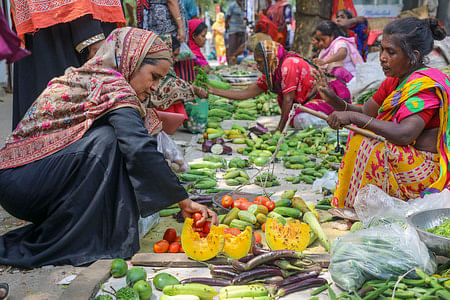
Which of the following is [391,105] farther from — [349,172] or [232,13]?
[232,13]

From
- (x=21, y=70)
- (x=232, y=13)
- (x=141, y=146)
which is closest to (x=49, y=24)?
(x=21, y=70)

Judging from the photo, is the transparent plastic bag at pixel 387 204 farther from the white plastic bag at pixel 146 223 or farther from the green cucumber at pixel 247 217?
the white plastic bag at pixel 146 223

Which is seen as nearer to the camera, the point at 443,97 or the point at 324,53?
the point at 443,97

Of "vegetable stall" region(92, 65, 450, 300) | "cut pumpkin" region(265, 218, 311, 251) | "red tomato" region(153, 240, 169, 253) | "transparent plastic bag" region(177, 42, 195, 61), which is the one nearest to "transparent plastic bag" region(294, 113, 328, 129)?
"transparent plastic bag" region(177, 42, 195, 61)

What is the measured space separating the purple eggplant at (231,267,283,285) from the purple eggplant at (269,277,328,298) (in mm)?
106

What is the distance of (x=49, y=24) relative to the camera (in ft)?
11.6

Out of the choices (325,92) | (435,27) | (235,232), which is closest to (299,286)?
(235,232)

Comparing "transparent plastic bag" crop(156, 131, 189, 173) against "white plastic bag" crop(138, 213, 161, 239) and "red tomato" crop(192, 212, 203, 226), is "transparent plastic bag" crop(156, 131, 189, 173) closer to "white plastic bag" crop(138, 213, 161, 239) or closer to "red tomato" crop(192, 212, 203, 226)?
"white plastic bag" crop(138, 213, 161, 239)

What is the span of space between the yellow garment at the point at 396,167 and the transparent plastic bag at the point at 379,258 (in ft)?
2.59

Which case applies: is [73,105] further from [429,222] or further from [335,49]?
[335,49]

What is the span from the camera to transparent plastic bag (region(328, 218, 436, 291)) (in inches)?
88.2

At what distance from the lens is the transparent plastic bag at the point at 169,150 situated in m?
3.97

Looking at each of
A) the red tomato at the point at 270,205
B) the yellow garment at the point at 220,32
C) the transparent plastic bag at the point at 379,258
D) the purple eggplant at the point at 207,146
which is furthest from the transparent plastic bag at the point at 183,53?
the yellow garment at the point at 220,32

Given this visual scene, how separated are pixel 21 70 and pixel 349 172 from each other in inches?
114
